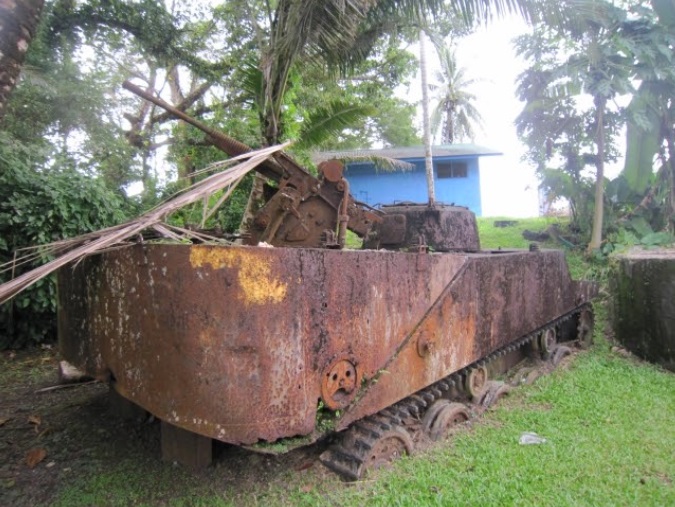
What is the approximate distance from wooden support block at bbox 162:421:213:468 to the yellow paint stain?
50.6 inches

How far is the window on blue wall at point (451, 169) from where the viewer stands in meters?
20.1

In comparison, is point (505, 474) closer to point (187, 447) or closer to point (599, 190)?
point (187, 447)

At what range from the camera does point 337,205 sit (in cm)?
405

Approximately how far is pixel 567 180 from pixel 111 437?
35.4 ft

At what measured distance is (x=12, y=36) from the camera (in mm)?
4363

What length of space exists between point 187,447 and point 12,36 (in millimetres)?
3717

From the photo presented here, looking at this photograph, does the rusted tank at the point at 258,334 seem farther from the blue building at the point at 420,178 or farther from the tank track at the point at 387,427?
the blue building at the point at 420,178

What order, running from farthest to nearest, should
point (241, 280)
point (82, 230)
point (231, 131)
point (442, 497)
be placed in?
1. point (231, 131)
2. point (82, 230)
3. point (442, 497)
4. point (241, 280)

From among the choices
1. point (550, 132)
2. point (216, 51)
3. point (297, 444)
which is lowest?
point (297, 444)

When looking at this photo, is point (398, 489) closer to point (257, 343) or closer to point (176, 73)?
point (257, 343)

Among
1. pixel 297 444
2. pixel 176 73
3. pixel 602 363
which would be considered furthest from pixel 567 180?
pixel 176 73

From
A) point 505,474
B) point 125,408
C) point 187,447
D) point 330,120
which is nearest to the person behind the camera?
point 187,447

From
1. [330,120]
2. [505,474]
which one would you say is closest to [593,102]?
[330,120]

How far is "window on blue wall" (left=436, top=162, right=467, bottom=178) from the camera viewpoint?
2009cm
